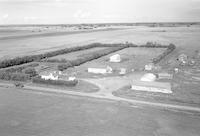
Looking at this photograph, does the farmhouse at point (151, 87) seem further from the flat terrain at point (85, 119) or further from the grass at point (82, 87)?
the grass at point (82, 87)

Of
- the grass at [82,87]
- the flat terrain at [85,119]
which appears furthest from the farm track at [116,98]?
the flat terrain at [85,119]

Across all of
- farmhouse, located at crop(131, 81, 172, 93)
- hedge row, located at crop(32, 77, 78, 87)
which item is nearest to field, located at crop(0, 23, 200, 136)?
hedge row, located at crop(32, 77, 78, 87)

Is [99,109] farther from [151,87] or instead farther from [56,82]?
[56,82]

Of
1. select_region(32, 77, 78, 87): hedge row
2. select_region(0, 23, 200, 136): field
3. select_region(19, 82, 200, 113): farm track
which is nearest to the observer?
select_region(0, 23, 200, 136): field

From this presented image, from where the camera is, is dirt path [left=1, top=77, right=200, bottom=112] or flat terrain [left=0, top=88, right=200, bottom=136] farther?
dirt path [left=1, top=77, right=200, bottom=112]

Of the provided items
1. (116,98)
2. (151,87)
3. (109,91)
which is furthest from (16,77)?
(151,87)

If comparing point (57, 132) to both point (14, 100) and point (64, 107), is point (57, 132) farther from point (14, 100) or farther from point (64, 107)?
point (14, 100)

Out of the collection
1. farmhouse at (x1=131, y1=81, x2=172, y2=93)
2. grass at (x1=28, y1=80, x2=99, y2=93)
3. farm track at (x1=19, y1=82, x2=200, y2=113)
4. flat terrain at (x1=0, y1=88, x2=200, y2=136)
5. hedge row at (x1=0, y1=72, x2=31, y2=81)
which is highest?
hedge row at (x1=0, y1=72, x2=31, y2=81)

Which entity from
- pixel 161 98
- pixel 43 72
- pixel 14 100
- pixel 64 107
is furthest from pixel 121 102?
pixel 43 72

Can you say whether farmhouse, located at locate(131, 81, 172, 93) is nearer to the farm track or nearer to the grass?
the farm track
